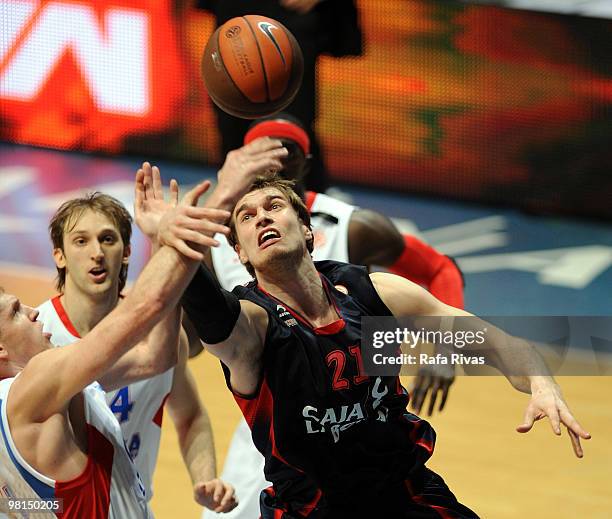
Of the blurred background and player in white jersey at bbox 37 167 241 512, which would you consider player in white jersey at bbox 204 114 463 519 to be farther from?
the blurred background

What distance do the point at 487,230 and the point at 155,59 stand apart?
3599 mm

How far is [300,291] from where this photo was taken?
4.36m

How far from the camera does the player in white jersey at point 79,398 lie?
3.39 meters

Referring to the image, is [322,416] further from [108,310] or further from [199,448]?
[108,310]

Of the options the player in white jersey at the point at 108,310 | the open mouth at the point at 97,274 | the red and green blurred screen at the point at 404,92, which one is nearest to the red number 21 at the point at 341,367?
the player in white jersey at the point at 108,310

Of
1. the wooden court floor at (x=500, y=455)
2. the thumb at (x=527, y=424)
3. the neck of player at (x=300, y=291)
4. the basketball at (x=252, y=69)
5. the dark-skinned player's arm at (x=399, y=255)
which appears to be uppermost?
the basketball at (x=252, y=69)

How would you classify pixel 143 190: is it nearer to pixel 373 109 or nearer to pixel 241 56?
pixel 241 56

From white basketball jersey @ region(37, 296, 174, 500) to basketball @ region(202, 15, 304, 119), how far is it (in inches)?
44.4

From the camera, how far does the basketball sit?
15.4 ft

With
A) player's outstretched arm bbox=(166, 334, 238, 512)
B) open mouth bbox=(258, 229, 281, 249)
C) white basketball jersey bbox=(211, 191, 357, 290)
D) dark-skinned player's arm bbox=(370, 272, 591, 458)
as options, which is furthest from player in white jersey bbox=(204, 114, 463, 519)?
open mouth bbox=(258, 229, 281, 249)

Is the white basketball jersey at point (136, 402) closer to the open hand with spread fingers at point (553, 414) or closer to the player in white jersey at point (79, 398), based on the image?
the player in white jersey at point (79, 398)

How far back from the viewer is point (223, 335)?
384cm

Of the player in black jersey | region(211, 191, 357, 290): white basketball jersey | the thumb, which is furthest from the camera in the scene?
region(211, 191, 357, 290): white basketball jersey

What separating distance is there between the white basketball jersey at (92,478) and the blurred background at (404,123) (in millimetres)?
5515
